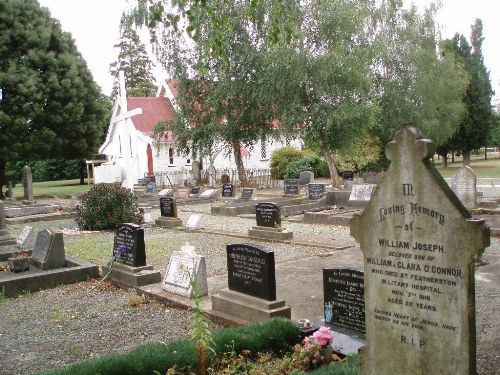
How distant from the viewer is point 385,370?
4.10 metres

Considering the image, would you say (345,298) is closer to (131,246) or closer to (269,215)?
(131,246)

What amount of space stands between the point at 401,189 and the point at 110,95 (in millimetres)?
66613

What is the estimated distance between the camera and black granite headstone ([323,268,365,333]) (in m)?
5.80

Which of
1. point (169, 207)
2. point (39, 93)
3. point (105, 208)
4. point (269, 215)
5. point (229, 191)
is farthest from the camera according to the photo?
point (39, 93)

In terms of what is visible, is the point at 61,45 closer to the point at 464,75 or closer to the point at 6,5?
the point at 6,5

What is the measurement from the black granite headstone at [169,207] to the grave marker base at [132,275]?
8.02m

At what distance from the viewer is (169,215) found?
18328mm

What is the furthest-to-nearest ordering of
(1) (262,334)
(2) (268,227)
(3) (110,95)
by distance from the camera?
(3) (110,95)
(2) (268,227)
(1) (262,334)

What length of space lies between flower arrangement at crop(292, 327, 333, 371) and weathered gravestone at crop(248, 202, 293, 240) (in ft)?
28.4

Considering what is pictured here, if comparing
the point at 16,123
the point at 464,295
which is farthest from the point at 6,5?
the point at 464,295

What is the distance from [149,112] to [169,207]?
91.7 ft

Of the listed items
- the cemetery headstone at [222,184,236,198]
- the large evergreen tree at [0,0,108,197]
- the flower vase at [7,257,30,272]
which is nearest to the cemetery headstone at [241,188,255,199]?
the cemetery headstone at [222,184,236,198]

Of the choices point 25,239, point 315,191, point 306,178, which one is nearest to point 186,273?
point 25,239

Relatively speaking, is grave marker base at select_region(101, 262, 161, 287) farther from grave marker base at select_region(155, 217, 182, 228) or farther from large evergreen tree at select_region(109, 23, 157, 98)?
large evergreen tree at select_region(109, 23, 157, 98)
